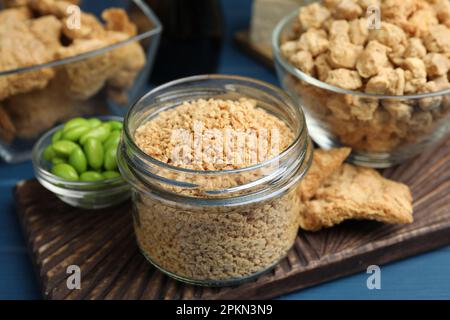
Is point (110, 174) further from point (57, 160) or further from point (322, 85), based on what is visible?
point (322, 85)

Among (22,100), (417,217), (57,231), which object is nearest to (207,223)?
(57,231)

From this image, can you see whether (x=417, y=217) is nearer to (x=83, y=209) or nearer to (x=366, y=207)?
(x=366, y=207)

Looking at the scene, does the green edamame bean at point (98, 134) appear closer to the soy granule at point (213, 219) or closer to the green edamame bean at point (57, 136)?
the green edamame bean at point (57, 136)

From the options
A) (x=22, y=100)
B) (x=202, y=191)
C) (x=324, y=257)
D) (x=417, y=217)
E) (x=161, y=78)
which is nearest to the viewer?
(x=202, y=191)

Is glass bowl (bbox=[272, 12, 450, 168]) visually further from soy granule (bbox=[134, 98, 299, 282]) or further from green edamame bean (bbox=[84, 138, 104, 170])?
green edamame bean (bbox=[84, 138, 104, 170])

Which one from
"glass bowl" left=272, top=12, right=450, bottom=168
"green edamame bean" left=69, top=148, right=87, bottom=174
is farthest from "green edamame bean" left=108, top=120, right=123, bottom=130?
"glass bowl" left=272, top=12, right=450, bottom=168

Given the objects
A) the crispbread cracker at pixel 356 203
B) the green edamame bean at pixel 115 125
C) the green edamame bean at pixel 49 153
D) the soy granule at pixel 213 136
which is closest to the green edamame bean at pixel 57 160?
the green edamame bean at pixel 49 153
